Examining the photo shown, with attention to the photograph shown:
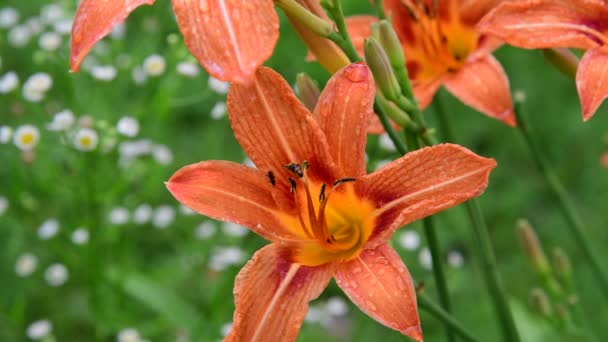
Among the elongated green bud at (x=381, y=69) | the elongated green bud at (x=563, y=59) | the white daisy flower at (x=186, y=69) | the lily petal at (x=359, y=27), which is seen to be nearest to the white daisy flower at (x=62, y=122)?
the white daisy flower at (x=186, y=69)

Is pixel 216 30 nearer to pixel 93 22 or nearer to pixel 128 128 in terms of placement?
pixel 93 22

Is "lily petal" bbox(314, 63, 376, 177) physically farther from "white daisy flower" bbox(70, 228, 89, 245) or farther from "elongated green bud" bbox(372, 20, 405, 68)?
"white daisy flower" bbox(70, 228, 89, 245)

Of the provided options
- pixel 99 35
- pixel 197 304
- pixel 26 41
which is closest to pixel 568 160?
pixel 197 304

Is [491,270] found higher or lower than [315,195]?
lower

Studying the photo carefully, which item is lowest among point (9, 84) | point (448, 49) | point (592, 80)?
point (9, 84)

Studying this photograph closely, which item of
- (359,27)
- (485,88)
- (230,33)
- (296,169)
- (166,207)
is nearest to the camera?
(230,33)

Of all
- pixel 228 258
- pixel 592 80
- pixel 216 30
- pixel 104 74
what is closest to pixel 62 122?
pixel 104 74

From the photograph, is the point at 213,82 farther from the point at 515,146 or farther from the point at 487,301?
the point at 515,146
